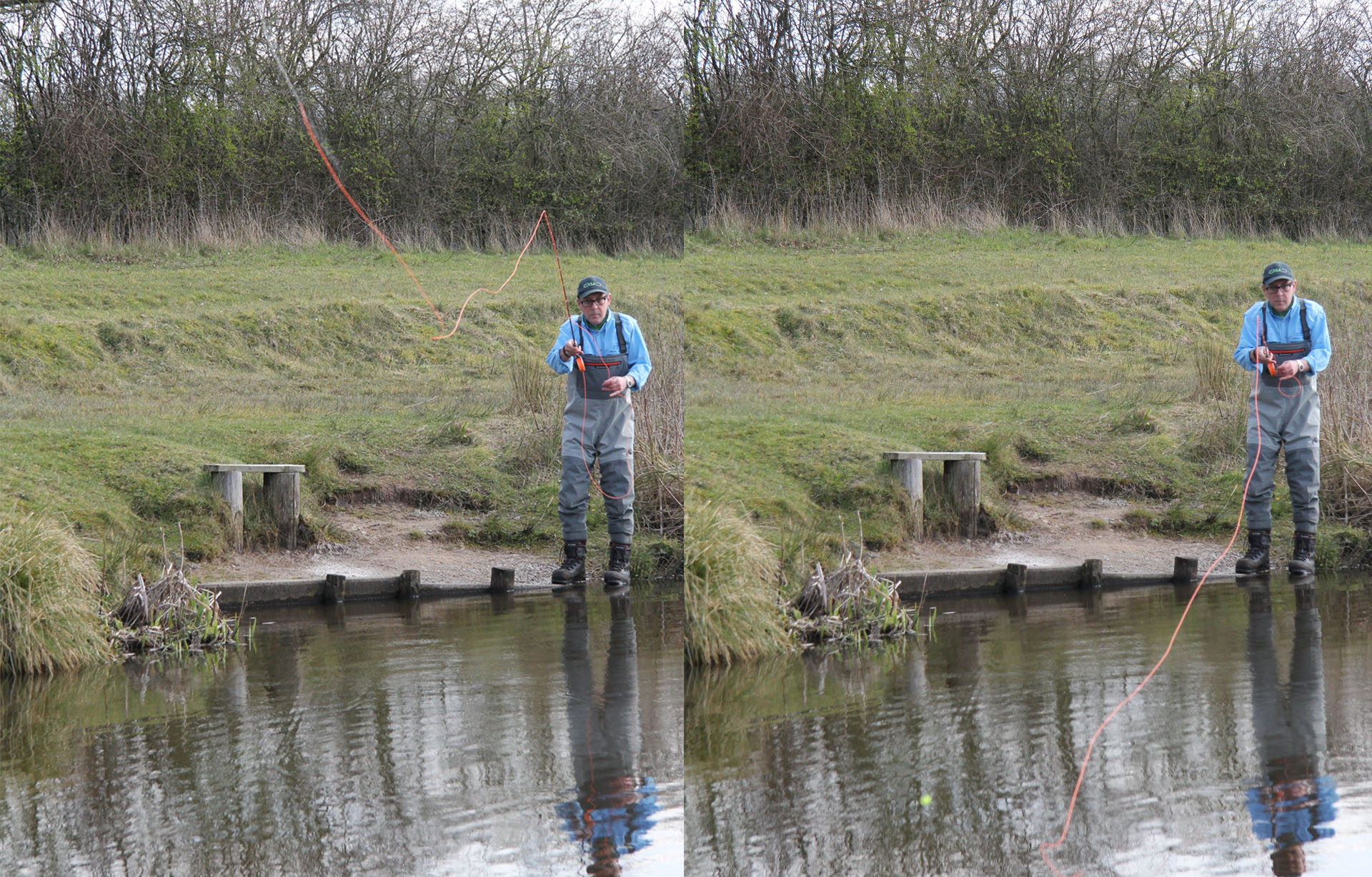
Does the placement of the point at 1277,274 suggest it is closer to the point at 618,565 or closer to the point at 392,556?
the point at 618,565

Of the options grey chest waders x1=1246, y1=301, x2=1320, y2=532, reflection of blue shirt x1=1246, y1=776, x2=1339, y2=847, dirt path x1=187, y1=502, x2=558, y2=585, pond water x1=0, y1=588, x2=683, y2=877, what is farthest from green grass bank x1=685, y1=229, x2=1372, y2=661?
dirt path x1=187, y1=502, x2=558, y2=585

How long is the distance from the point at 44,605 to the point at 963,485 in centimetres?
348

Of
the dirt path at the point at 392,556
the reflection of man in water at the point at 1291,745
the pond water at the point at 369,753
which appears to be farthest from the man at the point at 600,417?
the reflection of man in water at the point at 1291,745


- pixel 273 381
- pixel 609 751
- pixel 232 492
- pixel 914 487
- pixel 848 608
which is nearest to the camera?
pixel 609 751

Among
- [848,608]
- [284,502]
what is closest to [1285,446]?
[848,608]

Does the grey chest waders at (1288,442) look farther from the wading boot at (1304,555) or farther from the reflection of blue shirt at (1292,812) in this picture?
the reflection of blue shirt at (1292,812)

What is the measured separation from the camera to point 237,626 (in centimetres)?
438

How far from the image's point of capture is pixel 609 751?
3270mm

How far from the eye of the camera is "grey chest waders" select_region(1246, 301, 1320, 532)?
15.0ft

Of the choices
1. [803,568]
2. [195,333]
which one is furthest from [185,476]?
[803,568]

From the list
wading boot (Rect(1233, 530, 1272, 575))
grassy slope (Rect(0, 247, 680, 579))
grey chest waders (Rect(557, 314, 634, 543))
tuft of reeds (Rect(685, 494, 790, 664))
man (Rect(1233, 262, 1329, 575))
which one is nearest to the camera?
tuft of reeds (Rect(685, 494, 790, 664))

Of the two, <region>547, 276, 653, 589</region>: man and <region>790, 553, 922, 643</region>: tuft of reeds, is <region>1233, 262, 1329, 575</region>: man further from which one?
<region>547, 276, 653, 589</region>: man

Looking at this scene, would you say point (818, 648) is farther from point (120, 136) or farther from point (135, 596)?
point (120, 136)

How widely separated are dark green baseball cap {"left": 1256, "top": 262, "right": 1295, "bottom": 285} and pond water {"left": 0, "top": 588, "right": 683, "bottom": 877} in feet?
8.57
